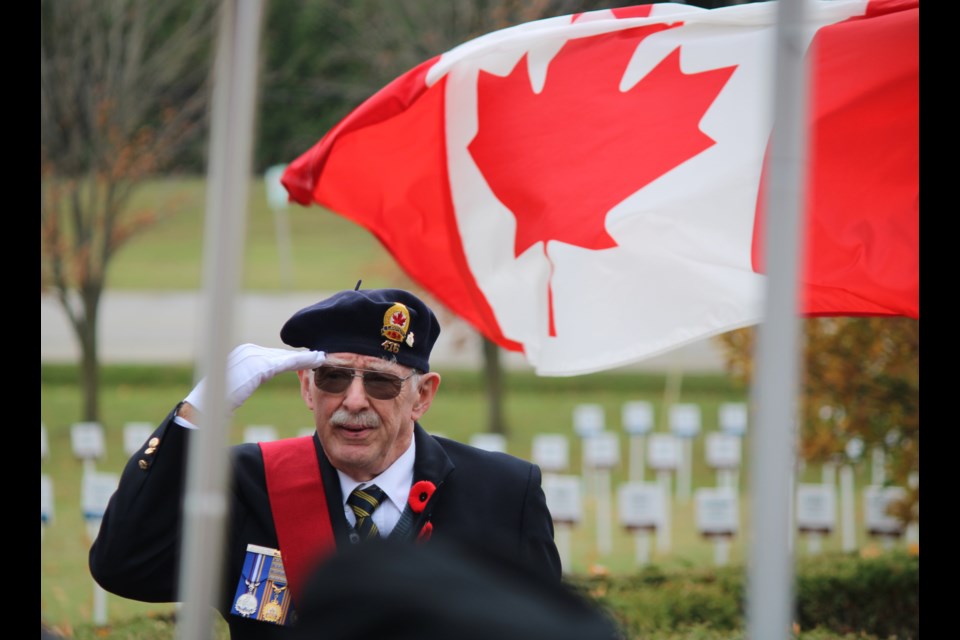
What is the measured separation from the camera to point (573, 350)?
16.3 ft

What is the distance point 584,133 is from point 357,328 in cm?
184

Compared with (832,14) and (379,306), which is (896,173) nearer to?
(832,14)

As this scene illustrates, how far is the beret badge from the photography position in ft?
11.9

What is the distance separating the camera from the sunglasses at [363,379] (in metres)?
3.54

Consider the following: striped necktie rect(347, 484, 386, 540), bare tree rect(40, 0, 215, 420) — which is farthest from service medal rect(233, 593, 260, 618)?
bare tree rect(40, 0, 215, 420)

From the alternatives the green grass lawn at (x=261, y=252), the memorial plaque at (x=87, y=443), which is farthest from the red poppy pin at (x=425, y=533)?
the green grass lawn at (x=261, y=252)

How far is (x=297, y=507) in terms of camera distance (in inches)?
137

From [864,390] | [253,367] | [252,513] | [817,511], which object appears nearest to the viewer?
[253,367]

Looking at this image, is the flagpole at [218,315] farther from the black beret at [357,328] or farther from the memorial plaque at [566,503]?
the memorial plaque at [566,503]

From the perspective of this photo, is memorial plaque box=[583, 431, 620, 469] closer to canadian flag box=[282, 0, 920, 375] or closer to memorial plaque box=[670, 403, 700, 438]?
memorial plaque box=[670, 403, 700, 438]

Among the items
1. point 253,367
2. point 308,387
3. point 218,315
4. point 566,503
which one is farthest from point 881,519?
point 218,315

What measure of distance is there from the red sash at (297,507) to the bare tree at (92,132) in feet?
45.4

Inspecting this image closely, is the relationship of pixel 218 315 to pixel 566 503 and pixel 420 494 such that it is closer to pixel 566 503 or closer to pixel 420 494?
pixel 420 494

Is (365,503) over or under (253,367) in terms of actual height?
under
